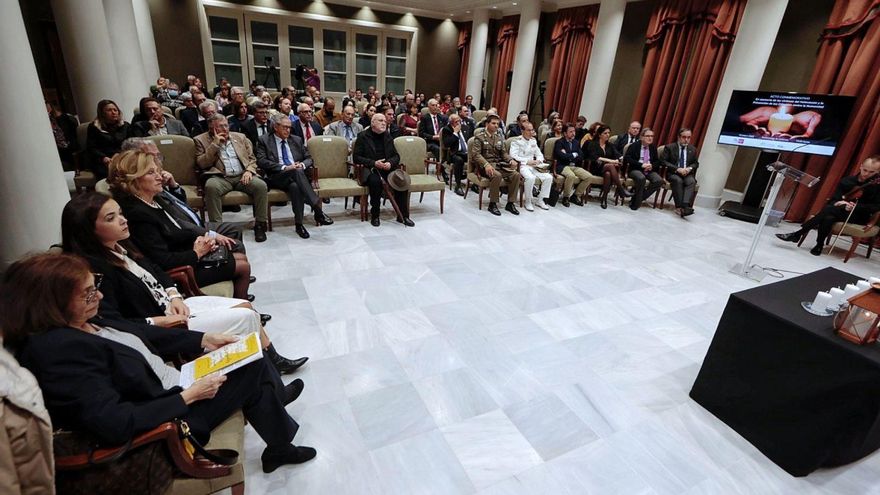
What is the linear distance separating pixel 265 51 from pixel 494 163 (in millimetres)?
9849


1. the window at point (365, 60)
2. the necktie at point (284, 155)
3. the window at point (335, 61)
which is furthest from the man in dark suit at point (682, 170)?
the window at point (335, 61)

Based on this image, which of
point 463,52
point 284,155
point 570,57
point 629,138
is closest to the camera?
point 284,155

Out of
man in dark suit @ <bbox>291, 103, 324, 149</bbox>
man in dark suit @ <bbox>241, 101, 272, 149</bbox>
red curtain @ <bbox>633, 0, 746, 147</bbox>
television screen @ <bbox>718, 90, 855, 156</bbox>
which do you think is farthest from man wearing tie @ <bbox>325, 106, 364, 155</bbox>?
red curtain @ <bbox>633, 0, 746, 147</bbox>

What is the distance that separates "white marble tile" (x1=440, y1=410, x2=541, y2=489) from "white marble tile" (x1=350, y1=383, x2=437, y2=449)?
0.45 ft

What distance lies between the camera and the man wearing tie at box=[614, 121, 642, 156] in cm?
Answer: 606

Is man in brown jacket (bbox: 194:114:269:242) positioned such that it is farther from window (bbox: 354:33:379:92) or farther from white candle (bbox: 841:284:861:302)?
window (bbox: 354:33:379:92)

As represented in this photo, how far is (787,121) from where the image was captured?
205 inches

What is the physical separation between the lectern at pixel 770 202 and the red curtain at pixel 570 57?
19.5 ft

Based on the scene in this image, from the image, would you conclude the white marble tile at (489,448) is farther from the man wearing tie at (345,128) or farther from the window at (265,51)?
the window at (265,51)

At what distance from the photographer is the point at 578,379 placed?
7.77 ft

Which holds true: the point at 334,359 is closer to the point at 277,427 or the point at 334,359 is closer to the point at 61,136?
the point at 277,427

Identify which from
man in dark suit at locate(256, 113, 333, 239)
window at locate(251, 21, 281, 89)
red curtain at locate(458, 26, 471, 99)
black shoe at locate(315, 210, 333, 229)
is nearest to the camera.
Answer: man in dark suit at locate(256, 113, 333, 239)

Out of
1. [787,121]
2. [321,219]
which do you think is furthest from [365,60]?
[787,121]

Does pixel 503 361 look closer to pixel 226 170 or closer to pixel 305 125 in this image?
pixel 226 170
